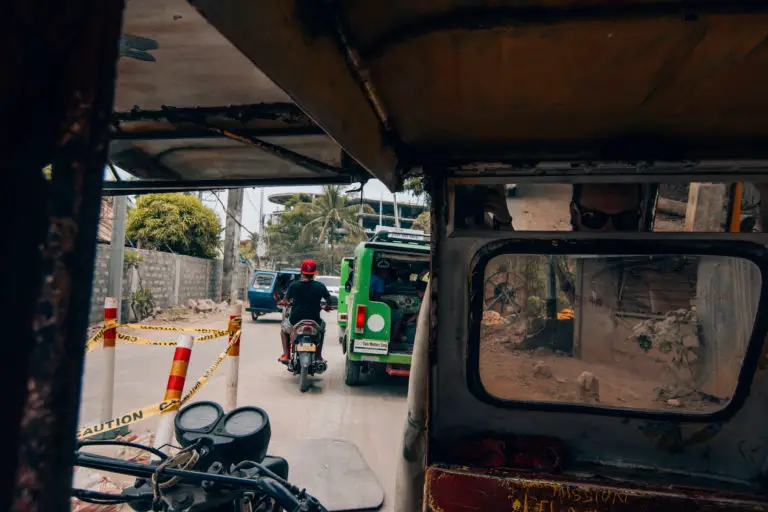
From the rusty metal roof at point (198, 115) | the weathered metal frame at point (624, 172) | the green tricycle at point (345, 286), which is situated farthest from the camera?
the green tricycle at point (345, 286)

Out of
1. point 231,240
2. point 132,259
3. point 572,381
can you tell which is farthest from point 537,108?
point 231,240

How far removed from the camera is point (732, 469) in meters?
2.36

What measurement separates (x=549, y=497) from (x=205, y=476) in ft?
4.04

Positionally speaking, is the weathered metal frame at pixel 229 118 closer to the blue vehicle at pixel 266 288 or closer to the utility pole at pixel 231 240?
the blue vehicle at pixel 266 288

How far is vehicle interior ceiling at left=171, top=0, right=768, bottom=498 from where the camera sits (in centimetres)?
127

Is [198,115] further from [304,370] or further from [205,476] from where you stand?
[304,370]

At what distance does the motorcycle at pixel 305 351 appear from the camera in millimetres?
6988

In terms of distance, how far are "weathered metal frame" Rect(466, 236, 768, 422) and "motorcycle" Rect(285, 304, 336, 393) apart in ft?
15.9

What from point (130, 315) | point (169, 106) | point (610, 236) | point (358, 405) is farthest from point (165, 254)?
point (610, 236)

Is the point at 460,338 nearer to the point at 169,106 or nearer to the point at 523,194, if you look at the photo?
the point at 523,194

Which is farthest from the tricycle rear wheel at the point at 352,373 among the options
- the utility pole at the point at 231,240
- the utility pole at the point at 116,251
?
the utility pole at the point at 231,240

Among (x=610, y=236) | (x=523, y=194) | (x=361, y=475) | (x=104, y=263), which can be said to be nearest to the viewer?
(x=610, y=236)

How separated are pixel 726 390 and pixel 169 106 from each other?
3.02 meters

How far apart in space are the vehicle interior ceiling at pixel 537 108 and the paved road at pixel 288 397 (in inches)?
84.3
